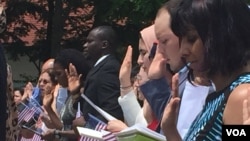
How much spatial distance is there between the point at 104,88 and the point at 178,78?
287 cm

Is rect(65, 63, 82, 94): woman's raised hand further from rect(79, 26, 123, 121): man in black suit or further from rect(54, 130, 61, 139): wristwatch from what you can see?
rect(54, 130, 61, 139): wristwatch

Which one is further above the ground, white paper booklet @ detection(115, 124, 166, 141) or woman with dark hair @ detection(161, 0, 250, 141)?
woman with dark hair @ detection(161, 0, 250, 141)

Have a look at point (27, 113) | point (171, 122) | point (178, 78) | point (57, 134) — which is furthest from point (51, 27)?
point (171, 122)

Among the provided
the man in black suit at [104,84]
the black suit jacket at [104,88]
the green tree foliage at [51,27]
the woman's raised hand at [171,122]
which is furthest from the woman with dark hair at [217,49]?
the green tree foliage at [51,27]

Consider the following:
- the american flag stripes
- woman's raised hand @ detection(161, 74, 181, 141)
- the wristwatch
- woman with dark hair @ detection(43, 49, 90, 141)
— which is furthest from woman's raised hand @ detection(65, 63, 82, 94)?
woman's raised hand @ detection(161, 74, 181, 141)

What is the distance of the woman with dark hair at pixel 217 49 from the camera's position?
2.79 metres

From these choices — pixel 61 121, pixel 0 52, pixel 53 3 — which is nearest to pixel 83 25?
pixel 53 3

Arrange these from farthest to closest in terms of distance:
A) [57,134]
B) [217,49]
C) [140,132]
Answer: [57,134], [140,132], [217,49]

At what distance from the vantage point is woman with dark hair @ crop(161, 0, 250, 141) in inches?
110

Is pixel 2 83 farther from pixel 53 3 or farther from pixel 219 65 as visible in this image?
pixel 53 3

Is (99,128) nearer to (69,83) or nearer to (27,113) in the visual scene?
(69,83)

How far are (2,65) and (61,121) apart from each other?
3.95 metres

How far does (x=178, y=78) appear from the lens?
344 cm

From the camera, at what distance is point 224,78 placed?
285 cm
